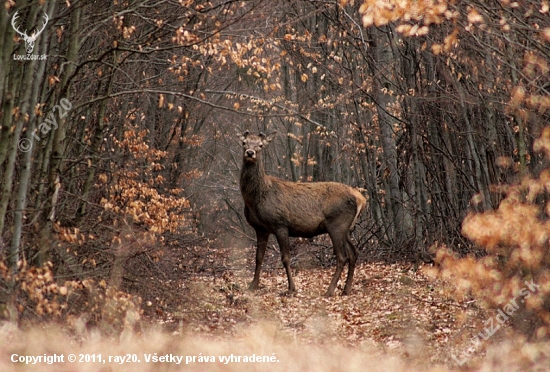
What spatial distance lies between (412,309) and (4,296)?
19.2ft

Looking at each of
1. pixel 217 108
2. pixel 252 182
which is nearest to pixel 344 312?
pixel 252 182

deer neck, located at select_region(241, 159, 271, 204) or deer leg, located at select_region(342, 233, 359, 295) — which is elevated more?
deer neck, located at select_region(241, 159, 271, 204)

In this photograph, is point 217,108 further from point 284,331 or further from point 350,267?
point 284,331

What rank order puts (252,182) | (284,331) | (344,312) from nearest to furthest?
(284,331)
(344,312)
(252,182)

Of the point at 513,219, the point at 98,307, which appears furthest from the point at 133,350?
the point at 513,219

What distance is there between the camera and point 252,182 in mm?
13102

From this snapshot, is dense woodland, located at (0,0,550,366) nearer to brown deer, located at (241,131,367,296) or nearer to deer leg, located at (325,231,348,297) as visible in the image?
brown deer, located at (241,131,367,296)

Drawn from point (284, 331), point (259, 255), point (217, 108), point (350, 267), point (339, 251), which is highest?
point (217, 108)

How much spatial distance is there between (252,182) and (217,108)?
4.75 ft

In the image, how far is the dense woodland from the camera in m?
7.65

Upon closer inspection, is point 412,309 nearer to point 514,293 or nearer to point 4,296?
point 514,293

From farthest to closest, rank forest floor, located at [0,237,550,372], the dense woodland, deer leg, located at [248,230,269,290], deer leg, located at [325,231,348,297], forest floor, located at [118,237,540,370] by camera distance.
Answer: deer leg, located at [248,230,269,290] < deer leg, located at [325,231,348,297] < forest floor, located at [118,237,540,370] < the dense woodland < forest floor, located at [0,237,550,372]

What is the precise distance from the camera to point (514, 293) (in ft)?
22.9

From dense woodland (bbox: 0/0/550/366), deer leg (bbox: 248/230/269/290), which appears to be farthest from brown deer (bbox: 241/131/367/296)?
dense woodland (bbox: 0/0/550/366)
